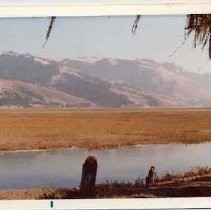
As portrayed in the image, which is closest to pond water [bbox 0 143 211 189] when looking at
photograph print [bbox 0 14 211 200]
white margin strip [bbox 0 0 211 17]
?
photograph print [bbox 0 14 211 200]

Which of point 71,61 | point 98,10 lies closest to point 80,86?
point 71,61

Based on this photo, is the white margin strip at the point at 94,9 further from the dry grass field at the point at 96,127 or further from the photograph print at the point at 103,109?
the dry grass field at the point at 96,127

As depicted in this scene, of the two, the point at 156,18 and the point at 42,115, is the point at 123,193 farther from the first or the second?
the point at 156,18

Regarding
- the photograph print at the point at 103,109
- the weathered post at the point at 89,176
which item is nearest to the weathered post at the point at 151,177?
the photograph print at the point at 103,109

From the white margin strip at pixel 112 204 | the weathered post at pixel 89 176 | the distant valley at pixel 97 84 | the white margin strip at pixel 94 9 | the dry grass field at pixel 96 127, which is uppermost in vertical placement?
the white margin strip at pixel 94 9

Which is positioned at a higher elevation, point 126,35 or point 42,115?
point 126,35

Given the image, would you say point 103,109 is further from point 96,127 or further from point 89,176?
point 89,176

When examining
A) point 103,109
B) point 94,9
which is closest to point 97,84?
point 103,109
